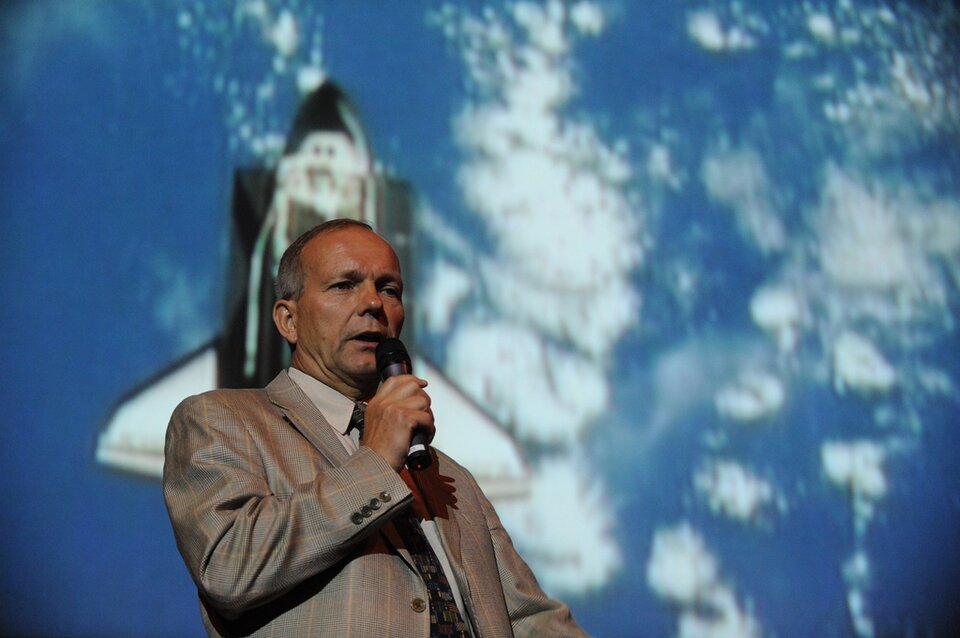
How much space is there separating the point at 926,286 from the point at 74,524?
8.97 ft

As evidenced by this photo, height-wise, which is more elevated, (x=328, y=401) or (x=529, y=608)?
(x=328, y=401)

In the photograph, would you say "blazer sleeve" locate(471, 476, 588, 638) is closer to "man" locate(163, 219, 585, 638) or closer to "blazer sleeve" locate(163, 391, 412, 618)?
"man" locate(163, 219, 585, 638)

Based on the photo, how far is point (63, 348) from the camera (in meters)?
2.46

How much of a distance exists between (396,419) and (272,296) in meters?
1.43

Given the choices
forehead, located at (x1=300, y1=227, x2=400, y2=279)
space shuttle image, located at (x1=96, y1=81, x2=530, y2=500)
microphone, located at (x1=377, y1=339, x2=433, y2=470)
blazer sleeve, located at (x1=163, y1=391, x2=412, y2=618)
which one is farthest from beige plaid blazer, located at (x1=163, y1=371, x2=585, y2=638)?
space shuttle image, located at (x1=96, y1=81, x2=530, y2=500)

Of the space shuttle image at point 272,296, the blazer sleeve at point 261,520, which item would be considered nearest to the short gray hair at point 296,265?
the blazer sleeve at point 261,520

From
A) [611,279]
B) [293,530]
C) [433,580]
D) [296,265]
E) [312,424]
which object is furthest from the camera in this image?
[611,279]

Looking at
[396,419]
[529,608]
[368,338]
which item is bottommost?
[529,608]

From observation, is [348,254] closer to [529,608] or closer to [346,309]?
[346,309]

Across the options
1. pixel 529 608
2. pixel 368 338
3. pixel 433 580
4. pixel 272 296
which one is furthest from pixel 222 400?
pixel 272 296

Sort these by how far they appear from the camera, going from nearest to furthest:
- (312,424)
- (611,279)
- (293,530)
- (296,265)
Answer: (293,530)
(312,424)
(296,265)
(611,279)

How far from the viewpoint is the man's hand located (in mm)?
1288

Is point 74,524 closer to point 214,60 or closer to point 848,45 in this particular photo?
point 214,60

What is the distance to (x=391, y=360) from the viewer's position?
144 cm
